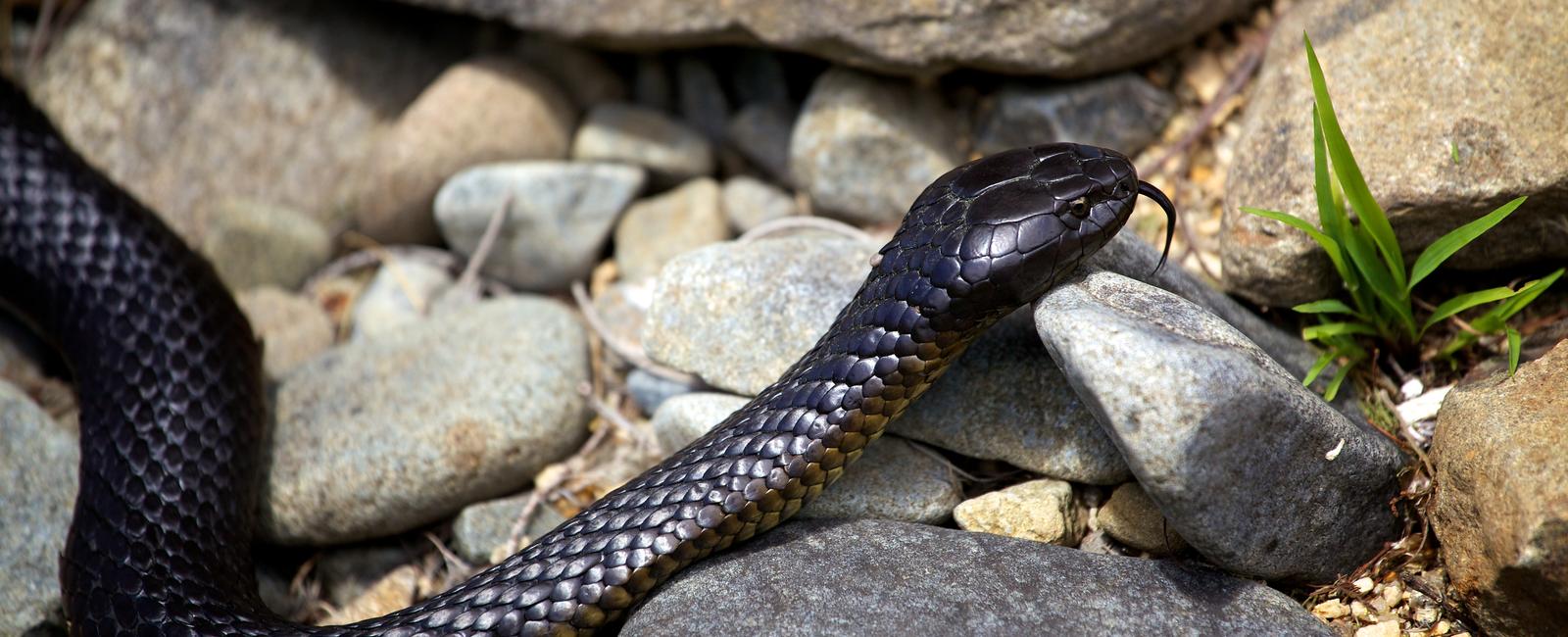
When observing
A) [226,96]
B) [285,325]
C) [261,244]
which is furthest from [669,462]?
[226,96]

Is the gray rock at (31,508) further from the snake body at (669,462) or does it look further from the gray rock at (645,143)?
the gray rock at (645,143)

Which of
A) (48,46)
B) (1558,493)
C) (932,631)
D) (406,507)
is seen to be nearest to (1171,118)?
(1558,493)

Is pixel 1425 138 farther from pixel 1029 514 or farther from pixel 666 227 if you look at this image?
pixel 666 227

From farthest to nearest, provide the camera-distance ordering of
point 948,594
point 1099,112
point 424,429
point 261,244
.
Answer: point 261,244, point 1099,112, point 424,429, point 948,594

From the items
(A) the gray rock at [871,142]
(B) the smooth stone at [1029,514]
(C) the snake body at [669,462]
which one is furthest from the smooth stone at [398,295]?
(B) the smooth stone at [1029,514]

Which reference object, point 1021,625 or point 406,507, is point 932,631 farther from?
point 406,507

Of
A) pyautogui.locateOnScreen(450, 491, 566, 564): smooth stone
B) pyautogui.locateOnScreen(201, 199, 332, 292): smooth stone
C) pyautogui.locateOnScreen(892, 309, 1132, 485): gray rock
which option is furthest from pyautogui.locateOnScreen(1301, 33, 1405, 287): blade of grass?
pyautogui.locateOnScreen(201, 199, 332, 292): smooth stone
